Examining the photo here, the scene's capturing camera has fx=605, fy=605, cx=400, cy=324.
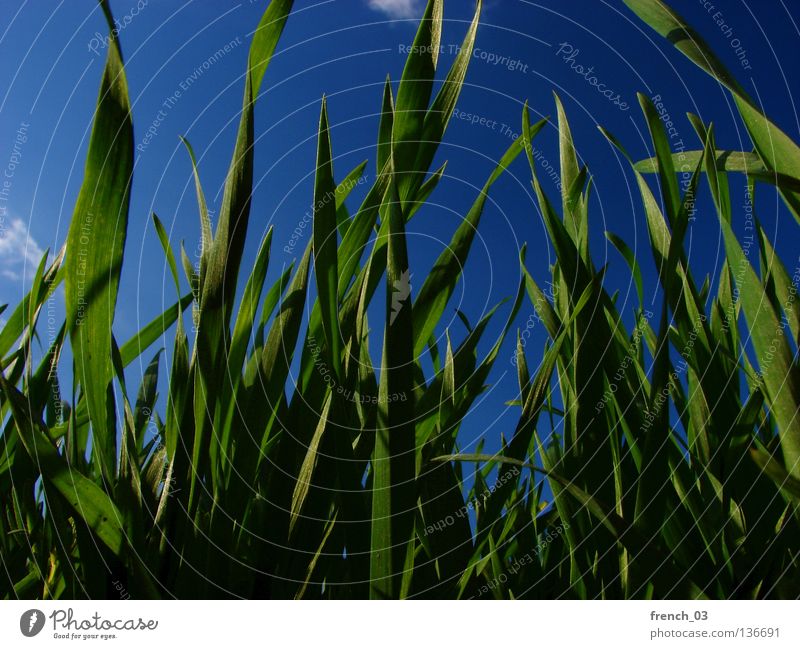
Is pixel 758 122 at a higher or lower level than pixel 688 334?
higher

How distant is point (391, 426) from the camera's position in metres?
0.29

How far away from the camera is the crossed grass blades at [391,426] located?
323mm

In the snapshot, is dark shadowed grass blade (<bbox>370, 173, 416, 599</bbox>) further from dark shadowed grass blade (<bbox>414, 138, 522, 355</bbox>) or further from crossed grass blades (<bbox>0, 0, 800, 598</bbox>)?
dark shadowed grass blade (<bbox>414, 138, 522, 355</bbox>)

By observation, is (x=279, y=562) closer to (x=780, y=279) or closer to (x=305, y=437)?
(x=305, y=437)

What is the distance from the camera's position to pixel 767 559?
1.16 feet

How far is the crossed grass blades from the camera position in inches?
12.7

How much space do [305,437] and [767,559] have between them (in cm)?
29
